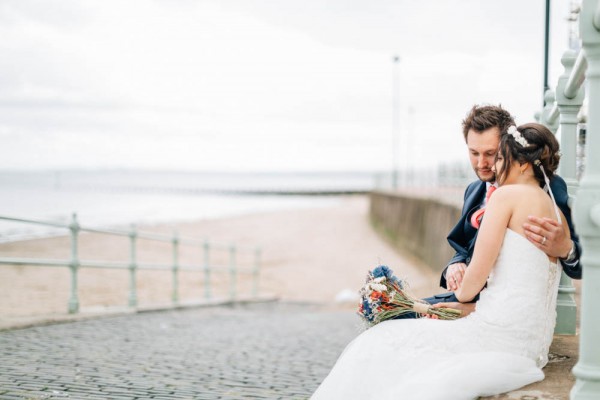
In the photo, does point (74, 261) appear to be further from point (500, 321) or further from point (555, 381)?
point (555, 381)

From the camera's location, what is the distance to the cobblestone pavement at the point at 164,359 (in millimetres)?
4172

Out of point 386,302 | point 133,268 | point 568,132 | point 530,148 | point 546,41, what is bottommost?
point 133,268

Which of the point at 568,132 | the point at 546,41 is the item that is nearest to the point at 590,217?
the point at 568,132

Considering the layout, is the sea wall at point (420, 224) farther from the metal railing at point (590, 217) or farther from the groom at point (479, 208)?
the metal railing at point (590, 217)

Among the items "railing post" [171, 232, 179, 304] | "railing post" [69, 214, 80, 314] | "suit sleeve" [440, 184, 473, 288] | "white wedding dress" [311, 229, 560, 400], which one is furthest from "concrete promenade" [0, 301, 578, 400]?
"railing post" [171, 232, 179, 304]

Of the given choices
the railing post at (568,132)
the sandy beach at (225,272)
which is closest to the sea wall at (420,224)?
the sandy beach at (225,272)

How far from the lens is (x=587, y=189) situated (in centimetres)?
205

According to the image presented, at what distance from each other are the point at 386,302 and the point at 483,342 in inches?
17.3

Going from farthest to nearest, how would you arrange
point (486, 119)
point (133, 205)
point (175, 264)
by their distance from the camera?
point (133, 205) < point (175, 264) < point (486, 119)

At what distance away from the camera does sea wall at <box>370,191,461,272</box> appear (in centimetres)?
1603

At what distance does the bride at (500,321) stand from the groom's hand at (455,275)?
0.37 metres

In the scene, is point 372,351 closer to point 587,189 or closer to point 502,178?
point 502,178

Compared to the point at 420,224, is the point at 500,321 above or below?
above

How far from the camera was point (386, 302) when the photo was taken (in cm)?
293
